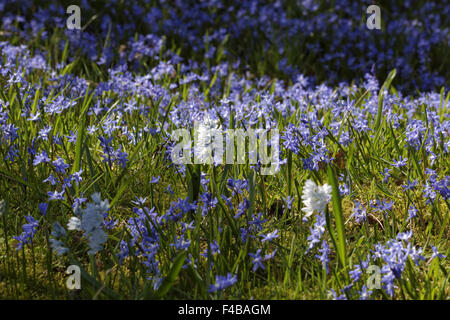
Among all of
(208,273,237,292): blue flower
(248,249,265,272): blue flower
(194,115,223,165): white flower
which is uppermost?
(194,115,223,165): white flower

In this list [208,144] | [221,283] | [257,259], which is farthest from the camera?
[208,144]

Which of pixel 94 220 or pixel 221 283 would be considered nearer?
pixel 94 220

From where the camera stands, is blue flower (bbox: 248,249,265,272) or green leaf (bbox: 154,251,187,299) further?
blue flower (bbox: 248,249,265,272)

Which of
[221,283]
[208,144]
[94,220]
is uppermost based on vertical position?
[208,144]

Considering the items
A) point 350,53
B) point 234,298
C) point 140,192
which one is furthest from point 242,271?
point 350,53

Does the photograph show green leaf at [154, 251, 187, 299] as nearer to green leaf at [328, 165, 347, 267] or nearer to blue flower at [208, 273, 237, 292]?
blue flower at [208, 273, 237, 292]

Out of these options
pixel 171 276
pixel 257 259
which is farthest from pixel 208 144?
pixel 171 276

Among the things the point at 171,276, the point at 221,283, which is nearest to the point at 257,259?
the point at 221,283

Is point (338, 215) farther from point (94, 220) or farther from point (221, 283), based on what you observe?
point (94, 220)

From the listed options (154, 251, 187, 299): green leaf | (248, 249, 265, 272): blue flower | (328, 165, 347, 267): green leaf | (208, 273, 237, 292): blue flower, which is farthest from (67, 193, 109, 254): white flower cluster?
(328, 165, 347, 267): green leaf

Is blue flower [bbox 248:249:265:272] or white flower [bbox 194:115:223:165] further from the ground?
white flower [bbox 194:115:223:165]

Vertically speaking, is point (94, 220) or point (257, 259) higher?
point (94, 220)

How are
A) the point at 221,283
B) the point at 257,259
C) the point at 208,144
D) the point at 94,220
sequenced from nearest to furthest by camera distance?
the point at 94,220
the point at 221,283
the point at 257,259
the point at 208,144

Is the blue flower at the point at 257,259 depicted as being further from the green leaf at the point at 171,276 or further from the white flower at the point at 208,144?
the white flower at the point at 208,144
